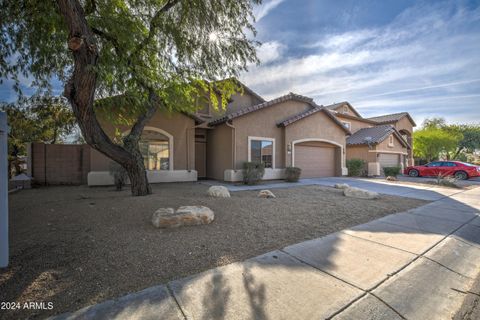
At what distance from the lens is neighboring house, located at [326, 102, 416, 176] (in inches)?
737

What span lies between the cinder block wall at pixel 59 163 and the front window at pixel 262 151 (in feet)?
29.2

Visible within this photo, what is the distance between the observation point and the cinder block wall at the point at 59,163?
1089 centimetres

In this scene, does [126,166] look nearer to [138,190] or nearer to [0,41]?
[138,190]

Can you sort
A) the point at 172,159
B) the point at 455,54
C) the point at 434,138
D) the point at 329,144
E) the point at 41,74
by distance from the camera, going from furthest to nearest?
the point at 434,138 → the point at 329,144 → the point at 172,159 → the point at 455,54 → the point at 41,74

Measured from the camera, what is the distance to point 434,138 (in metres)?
26.1

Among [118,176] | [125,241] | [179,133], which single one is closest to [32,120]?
[118,176]

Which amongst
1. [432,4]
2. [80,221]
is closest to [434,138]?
[432,4]

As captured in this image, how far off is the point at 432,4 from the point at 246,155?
9407mm

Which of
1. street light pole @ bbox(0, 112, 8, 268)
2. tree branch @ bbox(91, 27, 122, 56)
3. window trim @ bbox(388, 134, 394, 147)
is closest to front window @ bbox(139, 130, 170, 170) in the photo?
tree branch @ bbox(91, 27, 122, 56)

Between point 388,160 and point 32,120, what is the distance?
92.2ft

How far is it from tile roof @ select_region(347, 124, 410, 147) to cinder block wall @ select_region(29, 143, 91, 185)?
21097mm

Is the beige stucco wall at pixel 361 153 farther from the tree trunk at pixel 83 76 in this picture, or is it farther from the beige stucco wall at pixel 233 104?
the tree trunk at pixel 83 76

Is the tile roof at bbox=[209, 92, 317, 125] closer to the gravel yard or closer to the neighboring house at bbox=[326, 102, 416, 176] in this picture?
the gravel yard

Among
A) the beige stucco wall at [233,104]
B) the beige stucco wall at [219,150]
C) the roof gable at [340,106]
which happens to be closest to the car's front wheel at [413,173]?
the roof gable at [340,106]
